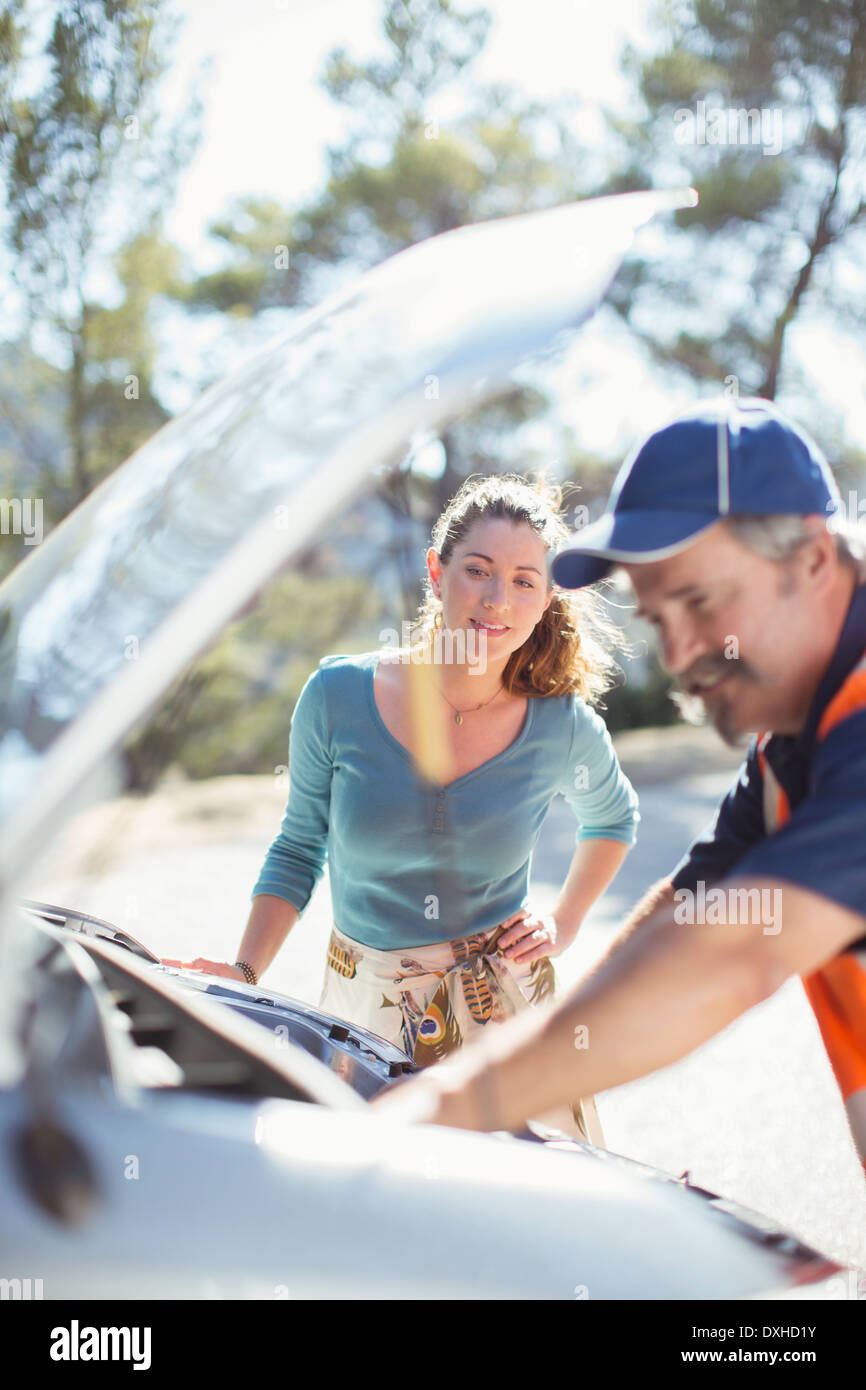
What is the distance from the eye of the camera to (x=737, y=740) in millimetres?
1270

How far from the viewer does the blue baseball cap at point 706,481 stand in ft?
3.83

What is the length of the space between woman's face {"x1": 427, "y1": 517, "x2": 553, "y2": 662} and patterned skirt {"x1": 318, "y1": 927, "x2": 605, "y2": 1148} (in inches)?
23.6

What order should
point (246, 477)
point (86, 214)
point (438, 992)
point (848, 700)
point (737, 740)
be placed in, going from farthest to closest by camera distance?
point (86, 214) → point (438, 992) → point (737, 740) → point (848, 700) → point (246, 477)

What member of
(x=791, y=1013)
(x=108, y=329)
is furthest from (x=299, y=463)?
(x=108, y=329)

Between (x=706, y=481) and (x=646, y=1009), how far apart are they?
0.58 m

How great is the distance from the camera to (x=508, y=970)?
2.04 m

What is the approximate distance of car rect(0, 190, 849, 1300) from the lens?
0.94 m

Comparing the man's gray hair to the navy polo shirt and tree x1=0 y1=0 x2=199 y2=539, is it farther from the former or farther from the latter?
tree x1=0 y1=0 x2=199 y2=539

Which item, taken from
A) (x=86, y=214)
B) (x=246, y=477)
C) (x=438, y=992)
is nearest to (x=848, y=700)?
(x=246, y=477)

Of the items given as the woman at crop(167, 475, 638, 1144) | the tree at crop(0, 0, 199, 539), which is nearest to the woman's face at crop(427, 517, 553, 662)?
the woman at crop(167, 475, 638, 1144)

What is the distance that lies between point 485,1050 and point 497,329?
30.3 inches

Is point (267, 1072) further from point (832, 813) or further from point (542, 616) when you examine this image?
point (542, 616)

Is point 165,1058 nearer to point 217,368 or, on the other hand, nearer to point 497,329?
point 497,329

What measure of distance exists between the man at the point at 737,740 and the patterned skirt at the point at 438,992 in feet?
2.46
